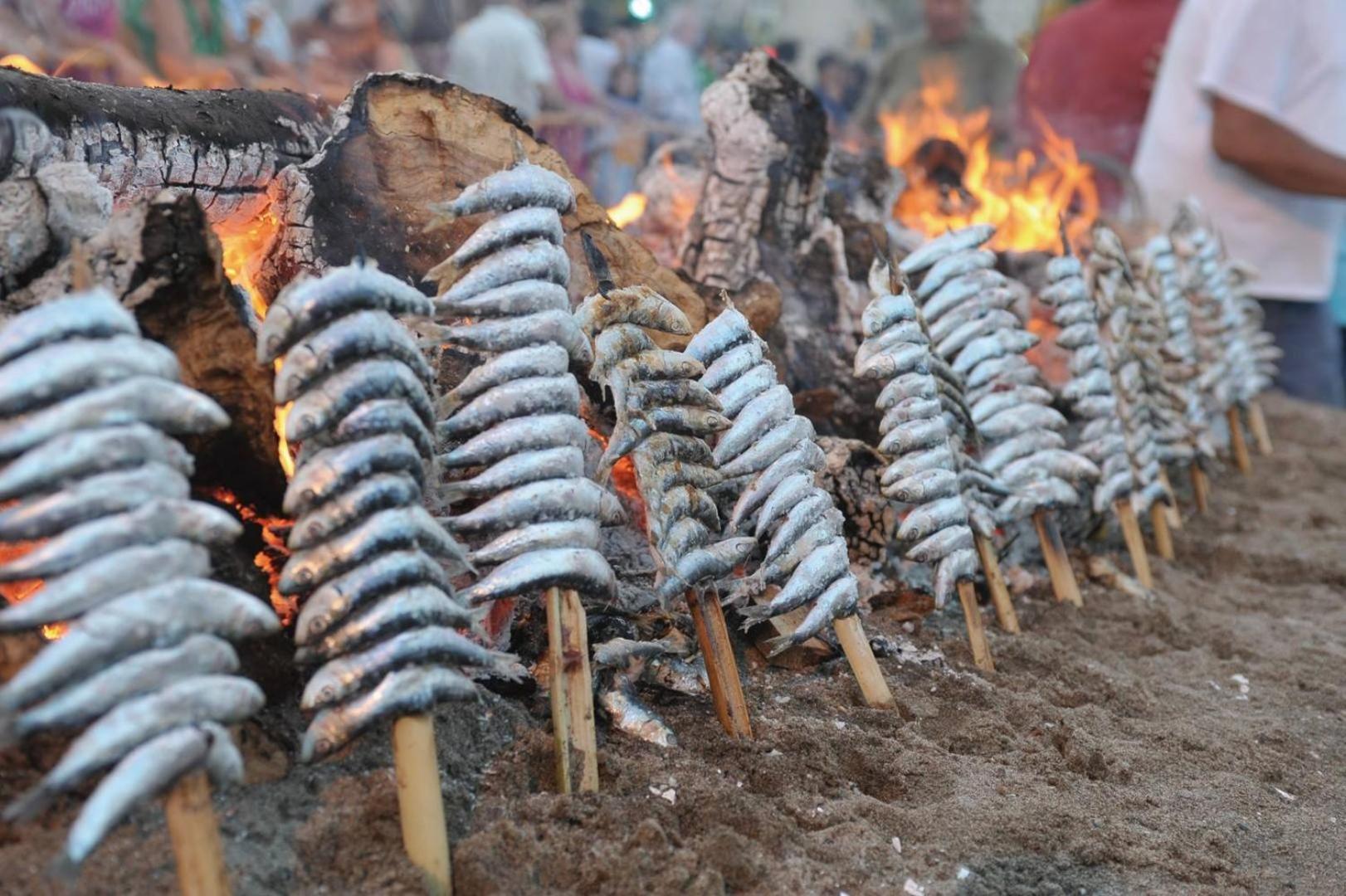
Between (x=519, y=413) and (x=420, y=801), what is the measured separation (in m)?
0.70

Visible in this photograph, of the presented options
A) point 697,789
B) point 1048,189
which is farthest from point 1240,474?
point 697,789

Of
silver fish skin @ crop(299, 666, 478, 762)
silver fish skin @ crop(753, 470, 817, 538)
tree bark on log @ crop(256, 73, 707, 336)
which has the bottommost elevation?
silver fish skin @ crop(299, 666, 478, 762)

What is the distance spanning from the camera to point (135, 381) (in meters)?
1.71

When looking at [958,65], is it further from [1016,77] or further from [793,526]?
[793,526]

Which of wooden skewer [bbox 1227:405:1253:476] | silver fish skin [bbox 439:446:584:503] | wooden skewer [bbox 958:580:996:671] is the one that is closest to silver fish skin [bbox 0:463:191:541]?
silver fish skin [bbox 439:446:584:503]

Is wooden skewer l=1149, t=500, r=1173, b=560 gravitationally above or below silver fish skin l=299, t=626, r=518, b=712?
below

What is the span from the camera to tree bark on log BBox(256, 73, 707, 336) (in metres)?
2.70

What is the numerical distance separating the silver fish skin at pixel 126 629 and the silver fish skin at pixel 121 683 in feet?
0.05

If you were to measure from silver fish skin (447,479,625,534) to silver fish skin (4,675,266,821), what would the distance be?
21.0 inches

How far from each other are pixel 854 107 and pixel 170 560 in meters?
11.2

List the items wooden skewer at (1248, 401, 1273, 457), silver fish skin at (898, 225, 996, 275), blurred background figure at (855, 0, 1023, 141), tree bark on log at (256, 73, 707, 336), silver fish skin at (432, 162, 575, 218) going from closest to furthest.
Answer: silver fish skin at (432, 162, 575, 218), tree bark on log at (256, 73, 707, 336), silver fish skin at (898, 225, 996, 275), wooden skewer at (1248, 401, 1273, 457), blurred background figure at (855, 0, 1023, 141)

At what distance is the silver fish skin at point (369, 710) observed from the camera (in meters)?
1.86

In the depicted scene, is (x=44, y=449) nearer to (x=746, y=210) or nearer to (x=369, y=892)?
(x=369, y=892)

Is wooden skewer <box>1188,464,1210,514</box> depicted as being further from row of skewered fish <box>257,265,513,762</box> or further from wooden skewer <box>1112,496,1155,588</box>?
row of skewered fish <box>257,265,513,762</box>
